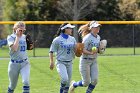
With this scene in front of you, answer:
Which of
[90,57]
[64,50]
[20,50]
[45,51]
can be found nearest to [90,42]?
[90,57]

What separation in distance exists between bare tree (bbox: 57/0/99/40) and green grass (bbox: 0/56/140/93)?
718 inches

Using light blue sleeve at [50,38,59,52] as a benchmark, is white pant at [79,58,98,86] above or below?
below

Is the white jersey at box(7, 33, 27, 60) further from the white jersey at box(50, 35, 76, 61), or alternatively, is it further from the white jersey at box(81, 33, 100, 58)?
the white jersey at box(81, 33, 100, 58)

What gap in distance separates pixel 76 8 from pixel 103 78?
23.5 meters

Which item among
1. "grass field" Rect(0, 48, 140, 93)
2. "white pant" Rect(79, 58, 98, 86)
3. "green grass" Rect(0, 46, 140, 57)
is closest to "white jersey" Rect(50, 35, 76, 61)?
"white pant" Rect(79, 58, 98, 86)

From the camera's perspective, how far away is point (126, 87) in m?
13.1

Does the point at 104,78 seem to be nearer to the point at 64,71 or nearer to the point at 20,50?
the point at 64,71

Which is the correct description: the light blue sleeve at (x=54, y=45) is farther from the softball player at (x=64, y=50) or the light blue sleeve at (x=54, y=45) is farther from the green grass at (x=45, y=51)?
the green grass at (x=45, y=51)

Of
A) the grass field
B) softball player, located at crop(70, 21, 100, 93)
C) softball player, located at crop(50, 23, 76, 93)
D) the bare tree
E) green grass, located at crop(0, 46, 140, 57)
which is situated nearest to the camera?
softball player, located at crop(50, 23, 76, 93)

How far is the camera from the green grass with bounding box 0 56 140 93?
42.2 ft

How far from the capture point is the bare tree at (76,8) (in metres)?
38.4

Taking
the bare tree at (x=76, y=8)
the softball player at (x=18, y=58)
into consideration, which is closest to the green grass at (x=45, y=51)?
the bare tree at (x=76, y=8)

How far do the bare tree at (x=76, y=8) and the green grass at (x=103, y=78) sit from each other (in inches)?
718

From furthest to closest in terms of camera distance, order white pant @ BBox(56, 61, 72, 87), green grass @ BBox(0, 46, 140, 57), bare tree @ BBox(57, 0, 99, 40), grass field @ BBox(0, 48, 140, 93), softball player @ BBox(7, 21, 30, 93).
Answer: bare tree @ BBox(57, 0, 99, 40) < green grass @ BBox(0, 46, 140, 57) < grass field @ BBox(0, 48, 140, 93) < white pant @ BBox(56, 61, 72, 87) < softball player @ BBox(7, 21, 30, 93)
